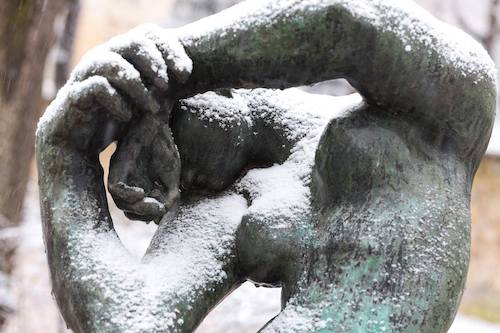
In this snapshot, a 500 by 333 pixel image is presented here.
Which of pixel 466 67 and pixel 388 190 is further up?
pixel 466 67

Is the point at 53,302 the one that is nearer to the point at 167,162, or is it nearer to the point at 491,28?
the point at 167,162

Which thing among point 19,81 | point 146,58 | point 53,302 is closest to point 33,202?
point 53,302

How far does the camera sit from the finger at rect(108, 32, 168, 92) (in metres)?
0.80

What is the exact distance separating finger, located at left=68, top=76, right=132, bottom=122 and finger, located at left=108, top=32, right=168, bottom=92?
0.04 m

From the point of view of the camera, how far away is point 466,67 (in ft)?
2.80

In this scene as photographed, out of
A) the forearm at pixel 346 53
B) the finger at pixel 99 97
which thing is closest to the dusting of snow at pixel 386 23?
the forearm at pixel 346 53

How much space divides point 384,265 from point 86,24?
8161 millimetres

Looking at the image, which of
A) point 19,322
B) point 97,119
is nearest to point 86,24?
point 19,322

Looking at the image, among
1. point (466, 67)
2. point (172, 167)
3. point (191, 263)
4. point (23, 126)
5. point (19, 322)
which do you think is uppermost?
point (466, 67)

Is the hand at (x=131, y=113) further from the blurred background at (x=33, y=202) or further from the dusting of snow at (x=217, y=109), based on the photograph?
the blurred background at (x=33, y=202)

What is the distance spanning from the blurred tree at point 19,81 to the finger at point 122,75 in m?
2.22

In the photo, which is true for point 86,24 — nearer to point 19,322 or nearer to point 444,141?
point 19,322

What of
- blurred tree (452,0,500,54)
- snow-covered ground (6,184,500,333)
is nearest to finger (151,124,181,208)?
snow-covered ground (6,184,500,333)

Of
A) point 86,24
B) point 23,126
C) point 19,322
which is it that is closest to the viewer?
point 23,126
